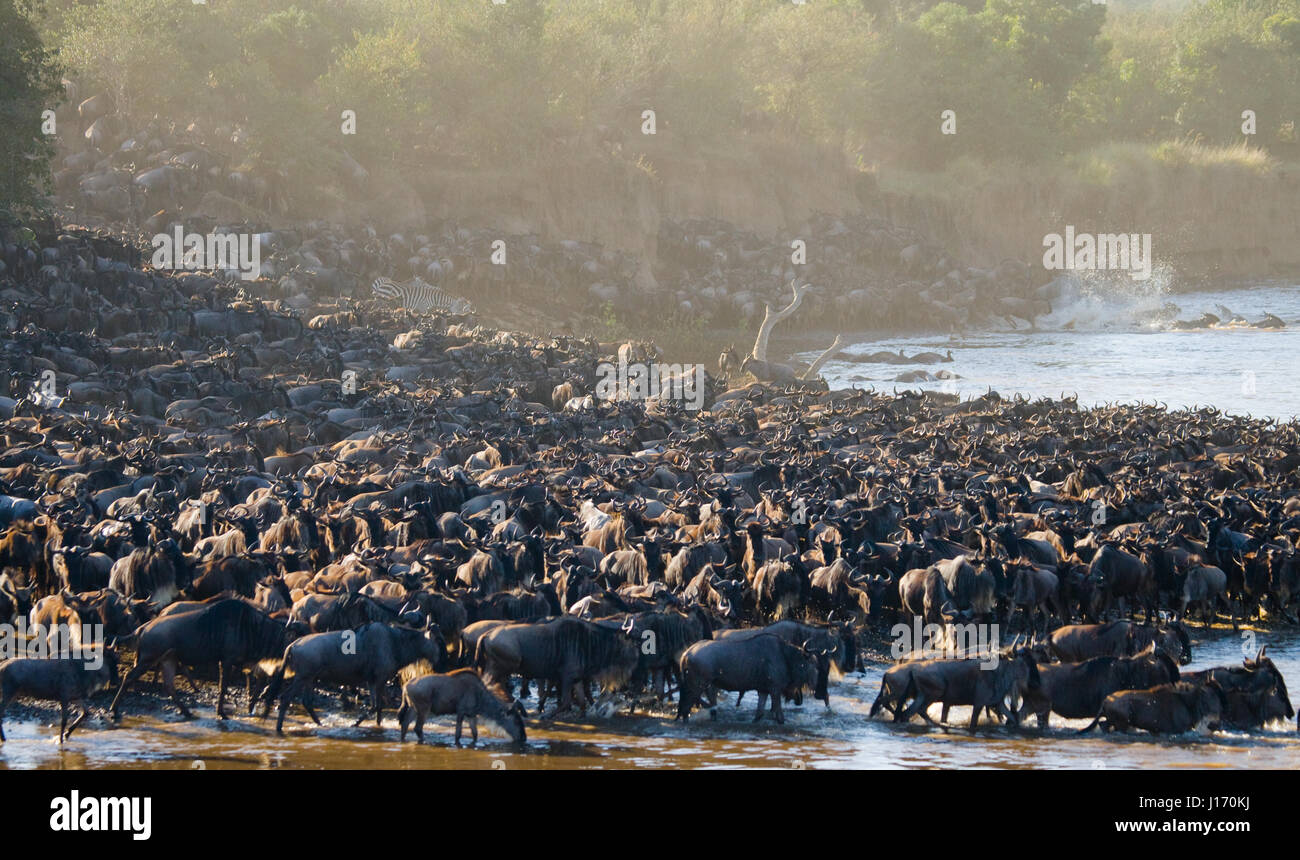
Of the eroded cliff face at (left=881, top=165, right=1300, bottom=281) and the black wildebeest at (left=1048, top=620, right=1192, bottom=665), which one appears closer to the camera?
the black wildebeest at (left=1048, top=620, right=1192, bottom=665)

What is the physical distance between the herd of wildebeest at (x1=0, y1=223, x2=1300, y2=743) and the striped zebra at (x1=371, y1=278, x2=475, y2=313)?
1438cm

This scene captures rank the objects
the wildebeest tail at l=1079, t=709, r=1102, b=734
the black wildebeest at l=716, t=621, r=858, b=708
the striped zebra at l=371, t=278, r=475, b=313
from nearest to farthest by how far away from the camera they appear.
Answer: the wildebeest tail at l=1079, t=709, r=1102, b=734 → the black wildebeest at l=716, t=621, r=858, b=708 → the striped zebra at l=371, t=278, r=475, b=313

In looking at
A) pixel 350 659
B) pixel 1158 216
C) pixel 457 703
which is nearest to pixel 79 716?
pixel 350 659

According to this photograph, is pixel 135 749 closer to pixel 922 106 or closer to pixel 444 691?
pixel 444 691

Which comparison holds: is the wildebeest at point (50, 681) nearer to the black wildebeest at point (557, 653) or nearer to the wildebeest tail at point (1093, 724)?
the black wildebeest at point (557, 653)

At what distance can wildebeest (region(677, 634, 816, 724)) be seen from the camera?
11.9 meters

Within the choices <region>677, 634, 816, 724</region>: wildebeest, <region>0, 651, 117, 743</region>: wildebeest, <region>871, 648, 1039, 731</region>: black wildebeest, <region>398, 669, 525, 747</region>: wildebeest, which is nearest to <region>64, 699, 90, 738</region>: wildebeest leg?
<region>0, 651, 117, 743</region>: wildebeest

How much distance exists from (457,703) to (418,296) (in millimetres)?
36296

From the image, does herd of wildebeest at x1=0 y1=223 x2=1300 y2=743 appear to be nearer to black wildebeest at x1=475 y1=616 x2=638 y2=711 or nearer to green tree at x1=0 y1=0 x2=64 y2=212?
black wildebeest at x1=475 y1=616 x2=638 y2=711

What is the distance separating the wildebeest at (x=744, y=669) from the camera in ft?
39.0

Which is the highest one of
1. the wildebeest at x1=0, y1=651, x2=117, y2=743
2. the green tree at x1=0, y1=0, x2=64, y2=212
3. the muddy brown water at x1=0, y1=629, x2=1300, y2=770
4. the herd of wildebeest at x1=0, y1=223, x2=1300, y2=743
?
the green tree at x1=0, y1=0, x2=64, y2=212

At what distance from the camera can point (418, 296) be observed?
152 feet
